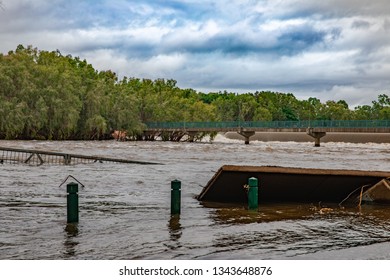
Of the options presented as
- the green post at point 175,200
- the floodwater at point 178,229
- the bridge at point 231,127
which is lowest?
the floodwater at point 178,229

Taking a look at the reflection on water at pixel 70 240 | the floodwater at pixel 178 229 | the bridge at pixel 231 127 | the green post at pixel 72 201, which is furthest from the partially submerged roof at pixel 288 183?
the bridge at pixel 231 127

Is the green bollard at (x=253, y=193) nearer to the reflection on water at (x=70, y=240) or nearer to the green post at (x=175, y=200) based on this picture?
the green post at (x=175, y=200)

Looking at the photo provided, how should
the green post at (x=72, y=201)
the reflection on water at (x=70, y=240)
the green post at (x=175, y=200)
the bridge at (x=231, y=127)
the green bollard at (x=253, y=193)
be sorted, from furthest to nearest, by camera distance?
the bridge at (x=231, y=127) → the green bollard at (x=253, y=193) → the green post at (x=175, y=200) → the green post at (x=72, y=201) → the reflection on water at (x=70, y=240)

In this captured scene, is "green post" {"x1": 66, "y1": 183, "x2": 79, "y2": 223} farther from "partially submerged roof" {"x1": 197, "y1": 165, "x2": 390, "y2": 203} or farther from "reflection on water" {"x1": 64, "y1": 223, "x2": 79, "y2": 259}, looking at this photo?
"partially submerged roof" {"x1": 197, "y1": 165, "x2": 390, "y2": 203}

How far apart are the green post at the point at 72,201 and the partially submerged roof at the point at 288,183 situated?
15.7 ft

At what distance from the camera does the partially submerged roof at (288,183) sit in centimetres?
1716

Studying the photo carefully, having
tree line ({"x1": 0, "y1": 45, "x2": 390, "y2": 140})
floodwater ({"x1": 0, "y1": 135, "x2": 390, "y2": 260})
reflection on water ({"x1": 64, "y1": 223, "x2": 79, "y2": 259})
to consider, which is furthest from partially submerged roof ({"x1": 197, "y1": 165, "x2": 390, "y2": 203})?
tree line ({"x1": 0, "y1": 45, "x2": 390, "y2": 140})

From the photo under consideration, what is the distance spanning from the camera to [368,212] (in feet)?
53.0

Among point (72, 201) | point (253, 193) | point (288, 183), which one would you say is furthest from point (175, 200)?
point (288, 183)

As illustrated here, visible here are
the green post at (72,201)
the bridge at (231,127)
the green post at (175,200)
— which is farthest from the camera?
the bridge at (231,127)

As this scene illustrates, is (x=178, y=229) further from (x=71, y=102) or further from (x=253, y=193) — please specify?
(x=71, y=102)

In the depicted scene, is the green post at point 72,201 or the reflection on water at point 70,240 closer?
the reflection on water at point 70,240
